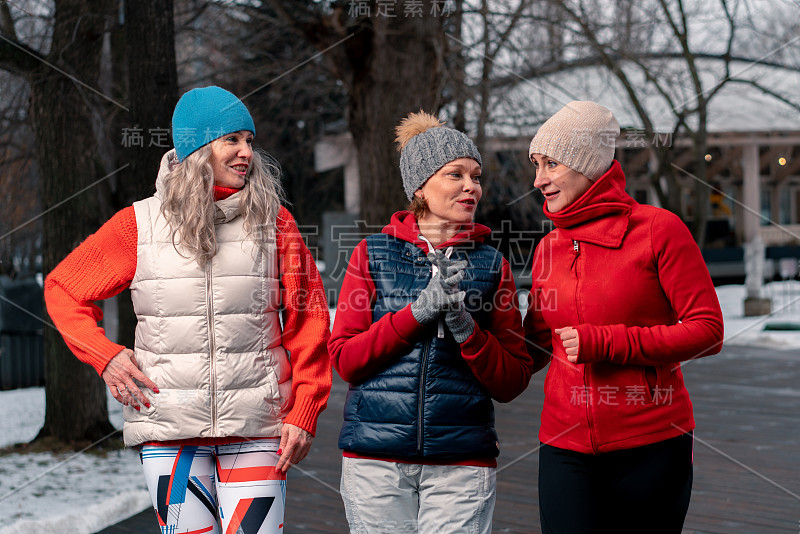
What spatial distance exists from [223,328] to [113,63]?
7.23 m

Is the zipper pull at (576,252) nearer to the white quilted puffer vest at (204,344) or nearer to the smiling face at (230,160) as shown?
the white quilted puffer vest at (204,344)

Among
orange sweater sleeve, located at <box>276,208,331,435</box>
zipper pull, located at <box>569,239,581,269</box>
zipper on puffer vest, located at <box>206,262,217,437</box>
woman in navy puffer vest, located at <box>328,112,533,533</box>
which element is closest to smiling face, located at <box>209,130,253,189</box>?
orange sweater sleeve, located at <box>276,208,331,435</box>

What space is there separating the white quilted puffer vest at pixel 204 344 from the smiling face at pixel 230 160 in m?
0.18

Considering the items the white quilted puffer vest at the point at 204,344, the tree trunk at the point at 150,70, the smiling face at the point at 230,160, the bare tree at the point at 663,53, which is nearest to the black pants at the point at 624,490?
the white quilted puffer vest at the point at 204,344

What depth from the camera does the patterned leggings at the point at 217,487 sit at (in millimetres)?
2512

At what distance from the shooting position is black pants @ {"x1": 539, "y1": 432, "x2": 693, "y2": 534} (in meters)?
2.43

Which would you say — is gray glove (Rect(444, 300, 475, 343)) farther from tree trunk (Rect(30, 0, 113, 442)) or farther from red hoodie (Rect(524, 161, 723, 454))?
tree trunk (Rect(30, 0, 113, 442))

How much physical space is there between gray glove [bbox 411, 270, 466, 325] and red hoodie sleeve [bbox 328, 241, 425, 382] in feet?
0.13

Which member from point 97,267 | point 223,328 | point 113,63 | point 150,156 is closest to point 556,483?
point 223,328

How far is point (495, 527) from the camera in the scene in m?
4.52

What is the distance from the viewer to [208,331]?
2.53 metres

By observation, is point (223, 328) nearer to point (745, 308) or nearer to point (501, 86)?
point (501, 86)

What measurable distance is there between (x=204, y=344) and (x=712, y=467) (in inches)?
168

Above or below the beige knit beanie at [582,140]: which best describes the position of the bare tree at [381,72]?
above
